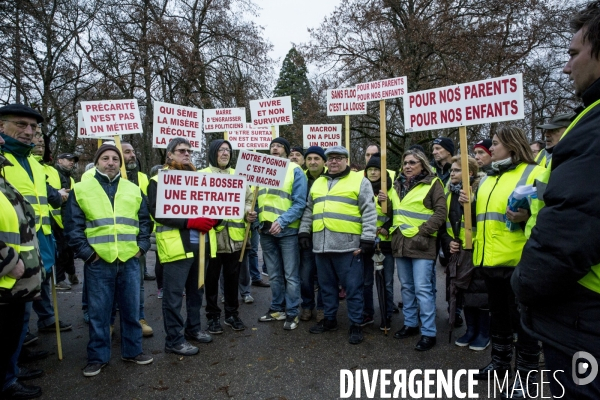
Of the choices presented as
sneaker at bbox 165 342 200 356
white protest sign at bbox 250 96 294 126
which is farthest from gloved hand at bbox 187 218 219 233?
white protest sign at bbox 250 96 294 126

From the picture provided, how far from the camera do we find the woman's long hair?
3480mm

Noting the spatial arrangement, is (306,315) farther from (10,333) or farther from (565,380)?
(565,380)

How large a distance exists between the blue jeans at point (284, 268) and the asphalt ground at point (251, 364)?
321 millimetres

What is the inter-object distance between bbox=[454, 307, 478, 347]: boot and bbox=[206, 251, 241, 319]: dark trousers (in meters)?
2.65

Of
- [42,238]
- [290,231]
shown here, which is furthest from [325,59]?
[42,238]

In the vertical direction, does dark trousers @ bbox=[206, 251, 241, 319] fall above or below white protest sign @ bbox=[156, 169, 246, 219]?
below

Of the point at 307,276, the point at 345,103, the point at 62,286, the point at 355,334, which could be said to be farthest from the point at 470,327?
the point at 62,286

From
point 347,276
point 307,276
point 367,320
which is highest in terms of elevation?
point 347,276

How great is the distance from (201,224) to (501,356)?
309 cm

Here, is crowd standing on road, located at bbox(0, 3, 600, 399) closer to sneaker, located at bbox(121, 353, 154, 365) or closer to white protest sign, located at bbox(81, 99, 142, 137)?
sneaker, located at bbox(121, 353, 154, 365)

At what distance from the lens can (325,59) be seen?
18.5 metres

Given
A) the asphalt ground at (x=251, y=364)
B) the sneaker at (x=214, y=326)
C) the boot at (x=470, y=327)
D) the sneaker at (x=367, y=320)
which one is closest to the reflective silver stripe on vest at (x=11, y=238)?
the asphalt ground at (x=251, y=364)

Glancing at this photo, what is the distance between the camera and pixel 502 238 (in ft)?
11.3

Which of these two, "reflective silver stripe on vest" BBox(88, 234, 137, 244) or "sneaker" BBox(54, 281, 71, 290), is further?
"sneaker" BBox(54, 281, 71, 290)
